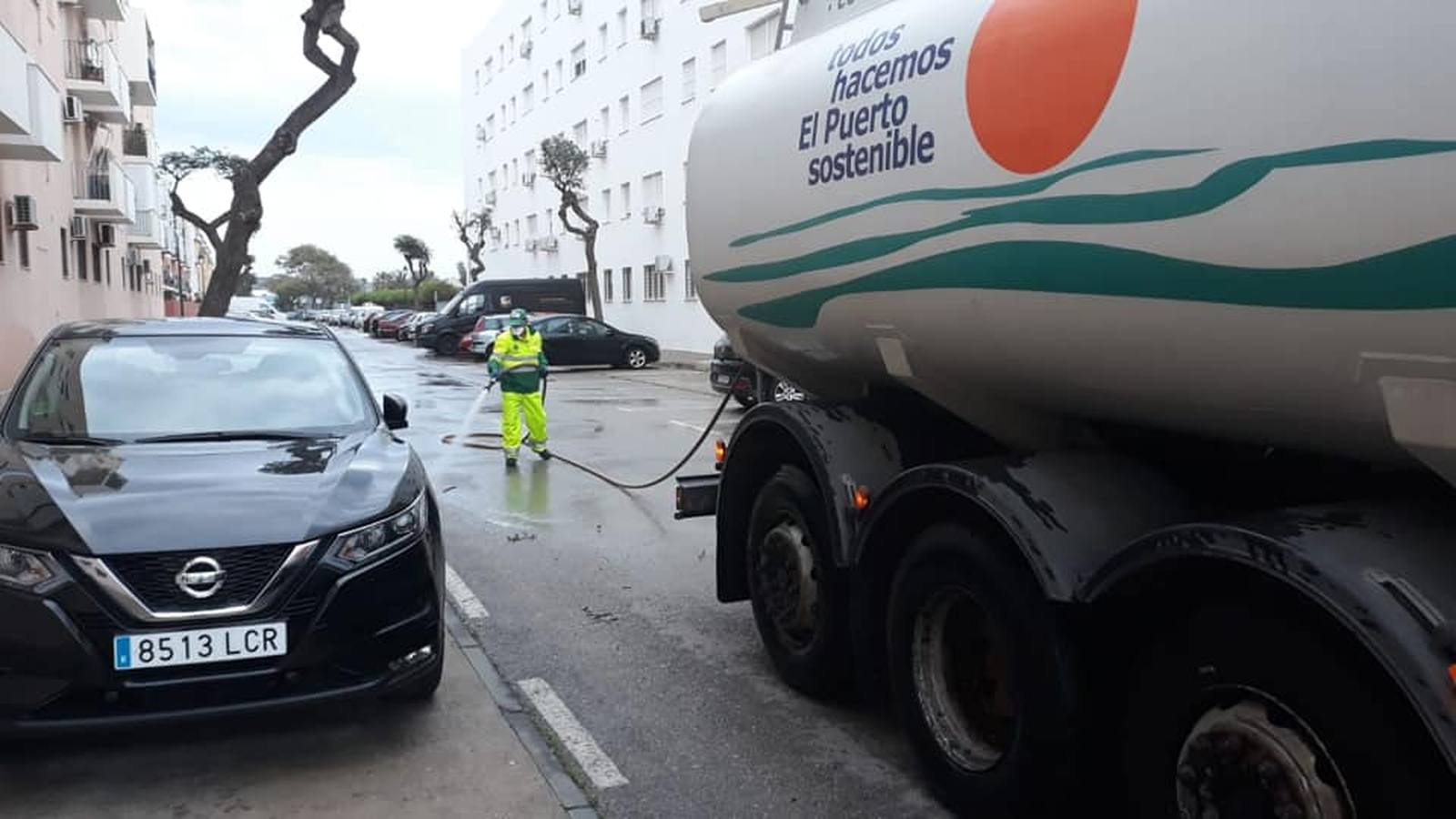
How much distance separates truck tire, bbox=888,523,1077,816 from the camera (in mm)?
3260

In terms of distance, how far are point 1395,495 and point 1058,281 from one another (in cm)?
98

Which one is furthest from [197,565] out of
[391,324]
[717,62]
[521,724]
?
[391,324]

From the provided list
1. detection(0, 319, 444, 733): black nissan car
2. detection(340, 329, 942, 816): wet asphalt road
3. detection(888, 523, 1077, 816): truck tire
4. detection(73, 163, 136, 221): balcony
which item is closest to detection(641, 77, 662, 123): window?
detection(73, 163, 136, 221): balcony

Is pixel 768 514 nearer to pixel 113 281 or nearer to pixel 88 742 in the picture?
pixel 88 742

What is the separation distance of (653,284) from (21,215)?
2138cm

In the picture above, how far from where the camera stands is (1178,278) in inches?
109

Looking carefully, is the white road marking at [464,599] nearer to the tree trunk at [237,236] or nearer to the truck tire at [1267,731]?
the truck tire at [1267,731]

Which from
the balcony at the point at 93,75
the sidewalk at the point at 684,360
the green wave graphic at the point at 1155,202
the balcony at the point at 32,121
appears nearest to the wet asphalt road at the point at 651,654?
the green wave graphic at the point at 1155,202

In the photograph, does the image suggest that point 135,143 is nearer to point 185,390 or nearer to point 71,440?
point 185,390

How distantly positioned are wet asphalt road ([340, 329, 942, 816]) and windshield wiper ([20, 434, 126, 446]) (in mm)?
1908

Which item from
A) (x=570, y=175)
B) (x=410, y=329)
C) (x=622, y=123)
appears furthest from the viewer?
(x=410, y=329)

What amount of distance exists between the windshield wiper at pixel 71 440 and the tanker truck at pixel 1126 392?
279 centimetres

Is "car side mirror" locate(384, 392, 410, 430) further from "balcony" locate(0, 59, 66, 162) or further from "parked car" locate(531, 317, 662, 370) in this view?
"parked car" locate(531, 317, 662, 370)

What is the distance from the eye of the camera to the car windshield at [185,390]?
5031 mm
